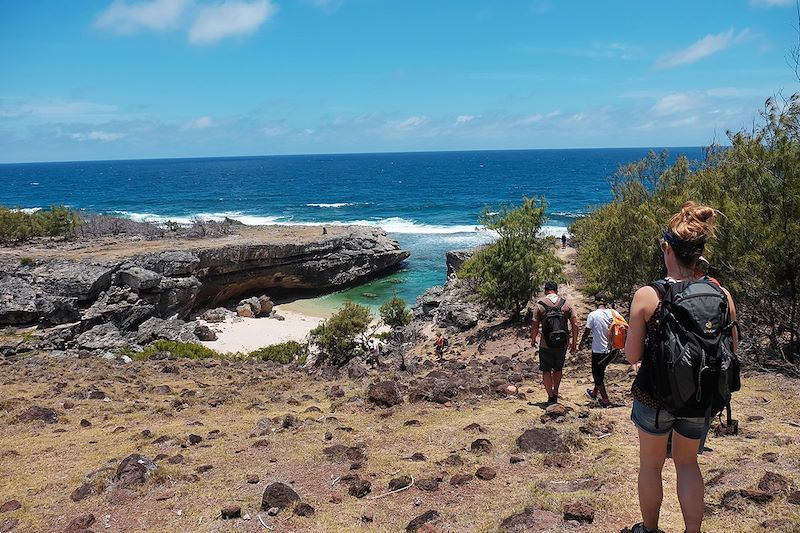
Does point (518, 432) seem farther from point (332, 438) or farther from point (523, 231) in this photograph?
point (523, 231)

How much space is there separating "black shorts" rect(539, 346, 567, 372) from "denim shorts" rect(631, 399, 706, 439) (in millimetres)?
4603

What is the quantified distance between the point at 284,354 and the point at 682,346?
65.6 feet

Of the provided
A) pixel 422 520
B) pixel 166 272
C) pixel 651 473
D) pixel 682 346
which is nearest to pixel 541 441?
pixel 422 520

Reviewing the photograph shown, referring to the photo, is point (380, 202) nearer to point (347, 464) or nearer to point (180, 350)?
point (180, 350)

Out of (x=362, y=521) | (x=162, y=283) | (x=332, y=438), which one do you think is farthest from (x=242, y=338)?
(x=362, y=521)

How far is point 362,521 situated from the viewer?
5.66m

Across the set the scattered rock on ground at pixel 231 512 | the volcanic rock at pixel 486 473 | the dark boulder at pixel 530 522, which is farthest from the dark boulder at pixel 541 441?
the scattered rock on ground at pixel 231 512

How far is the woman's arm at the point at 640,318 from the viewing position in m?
3.72

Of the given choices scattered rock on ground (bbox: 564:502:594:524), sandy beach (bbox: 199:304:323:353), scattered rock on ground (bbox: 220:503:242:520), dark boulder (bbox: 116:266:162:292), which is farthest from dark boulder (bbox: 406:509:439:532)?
dark boulder (bbox: 116:266:162:292)

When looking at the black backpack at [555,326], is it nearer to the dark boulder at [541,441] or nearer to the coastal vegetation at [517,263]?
the dark boulder at [541,441]

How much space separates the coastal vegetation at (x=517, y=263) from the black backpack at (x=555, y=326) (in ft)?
37.1

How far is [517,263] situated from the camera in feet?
64.4

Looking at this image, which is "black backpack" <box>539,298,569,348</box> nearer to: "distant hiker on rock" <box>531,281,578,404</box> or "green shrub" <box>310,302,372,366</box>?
"distant hiker on rock" <box>531,281,578,404</box>

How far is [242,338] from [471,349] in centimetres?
1435
